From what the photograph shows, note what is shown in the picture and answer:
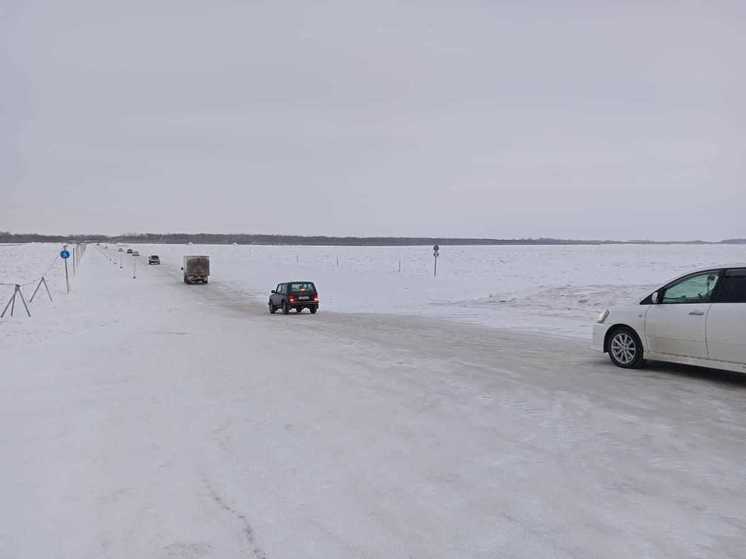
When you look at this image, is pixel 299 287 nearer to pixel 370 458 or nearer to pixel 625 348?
pixel 625 348

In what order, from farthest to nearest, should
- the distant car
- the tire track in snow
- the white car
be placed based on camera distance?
1. the distant car
2. the white car
3. the tire track in snow

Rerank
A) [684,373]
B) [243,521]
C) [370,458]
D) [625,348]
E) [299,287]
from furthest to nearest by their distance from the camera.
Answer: [299,287] → [625,348] → [684,373] → [370,458] → [243,521]

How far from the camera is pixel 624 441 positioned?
20.8 feet

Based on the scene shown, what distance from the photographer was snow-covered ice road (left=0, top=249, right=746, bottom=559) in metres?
4.24

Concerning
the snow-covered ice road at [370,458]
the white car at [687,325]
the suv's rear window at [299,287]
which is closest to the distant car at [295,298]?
the suv's rear window at [299,287]

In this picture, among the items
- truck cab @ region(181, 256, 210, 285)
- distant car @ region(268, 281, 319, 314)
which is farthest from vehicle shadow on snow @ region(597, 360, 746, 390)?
truck cab @ region(181, 256, 210, 285)

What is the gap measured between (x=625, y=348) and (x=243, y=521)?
816cm

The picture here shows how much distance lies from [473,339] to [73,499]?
35.6 feet

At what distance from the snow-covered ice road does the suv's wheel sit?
0.77 feet

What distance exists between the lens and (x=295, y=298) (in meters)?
23.5

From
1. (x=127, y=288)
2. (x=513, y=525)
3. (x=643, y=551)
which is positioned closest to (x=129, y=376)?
(x=513, y=525)

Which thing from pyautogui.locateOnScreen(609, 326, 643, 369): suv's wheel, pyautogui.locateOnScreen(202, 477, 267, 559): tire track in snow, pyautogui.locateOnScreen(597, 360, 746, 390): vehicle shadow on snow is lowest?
pyautogui.locateOnScreen(202, 477, 267, 559): tire track in snow

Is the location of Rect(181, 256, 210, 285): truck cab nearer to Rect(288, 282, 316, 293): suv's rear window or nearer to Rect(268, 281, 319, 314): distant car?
Rect(268, 281, 319, 314): distant car

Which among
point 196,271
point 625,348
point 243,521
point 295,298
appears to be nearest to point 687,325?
point 625,348
